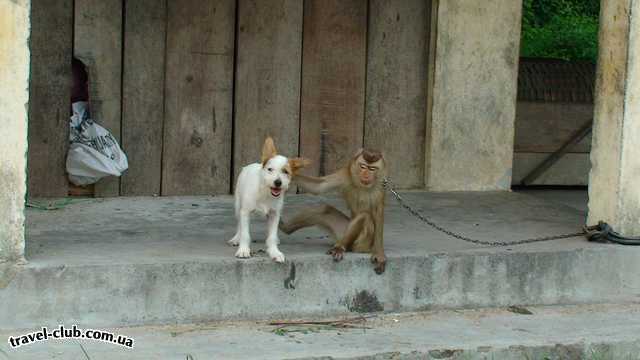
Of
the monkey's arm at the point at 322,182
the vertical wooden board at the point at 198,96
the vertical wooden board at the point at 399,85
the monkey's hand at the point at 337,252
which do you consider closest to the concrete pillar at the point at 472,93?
the vertical wooden board at the point at 399,85

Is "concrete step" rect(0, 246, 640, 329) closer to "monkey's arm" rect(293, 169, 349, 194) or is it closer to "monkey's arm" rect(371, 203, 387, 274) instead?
"monkey's arm" rect(371, 203, 387, 274)

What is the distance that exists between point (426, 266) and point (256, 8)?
10.3ft

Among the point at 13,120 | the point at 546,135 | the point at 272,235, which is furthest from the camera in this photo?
the point at 546,135

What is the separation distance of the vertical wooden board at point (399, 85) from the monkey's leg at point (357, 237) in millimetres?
2698

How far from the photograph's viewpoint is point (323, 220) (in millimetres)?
7516

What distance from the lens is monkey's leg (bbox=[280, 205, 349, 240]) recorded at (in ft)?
24.4

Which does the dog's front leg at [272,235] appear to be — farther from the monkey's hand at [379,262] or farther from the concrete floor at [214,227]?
the monkey's hand at [379,262]

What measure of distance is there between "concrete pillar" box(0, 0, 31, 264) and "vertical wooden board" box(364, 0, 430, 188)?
4055 mm

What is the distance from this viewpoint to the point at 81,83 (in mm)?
9086

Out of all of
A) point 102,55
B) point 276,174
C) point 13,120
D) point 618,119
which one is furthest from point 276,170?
point 102,55

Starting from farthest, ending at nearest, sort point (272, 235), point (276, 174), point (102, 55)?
1. point (102, 55)
2. point (272, 235)
3. point (276, 174)

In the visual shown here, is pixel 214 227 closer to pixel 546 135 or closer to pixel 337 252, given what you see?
pixel 337 252

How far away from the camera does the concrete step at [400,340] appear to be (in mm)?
6293

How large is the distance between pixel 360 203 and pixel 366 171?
0.29 meters
